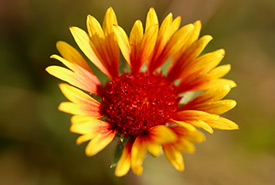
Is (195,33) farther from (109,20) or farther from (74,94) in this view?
(74,94)

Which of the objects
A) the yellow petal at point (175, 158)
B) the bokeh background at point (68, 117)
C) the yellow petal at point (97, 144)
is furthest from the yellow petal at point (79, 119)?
the bokeh background at point (68, 117)

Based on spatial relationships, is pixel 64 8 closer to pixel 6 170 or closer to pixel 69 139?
pixel 69 139

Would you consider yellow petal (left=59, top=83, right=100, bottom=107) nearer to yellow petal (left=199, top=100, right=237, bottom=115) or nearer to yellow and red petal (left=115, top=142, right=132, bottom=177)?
yellow and red petal (left=115, top=142, right=132, bottom=177)

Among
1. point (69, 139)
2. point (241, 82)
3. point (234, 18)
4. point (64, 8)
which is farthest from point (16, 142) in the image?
point (234, 18)

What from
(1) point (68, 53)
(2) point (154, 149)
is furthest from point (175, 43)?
(2) point (154, 149)

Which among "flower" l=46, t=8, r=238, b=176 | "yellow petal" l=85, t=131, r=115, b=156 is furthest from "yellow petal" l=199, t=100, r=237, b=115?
"yellow petal" l=85, t=131, r=115, b=156

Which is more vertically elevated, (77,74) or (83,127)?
(77,74)
